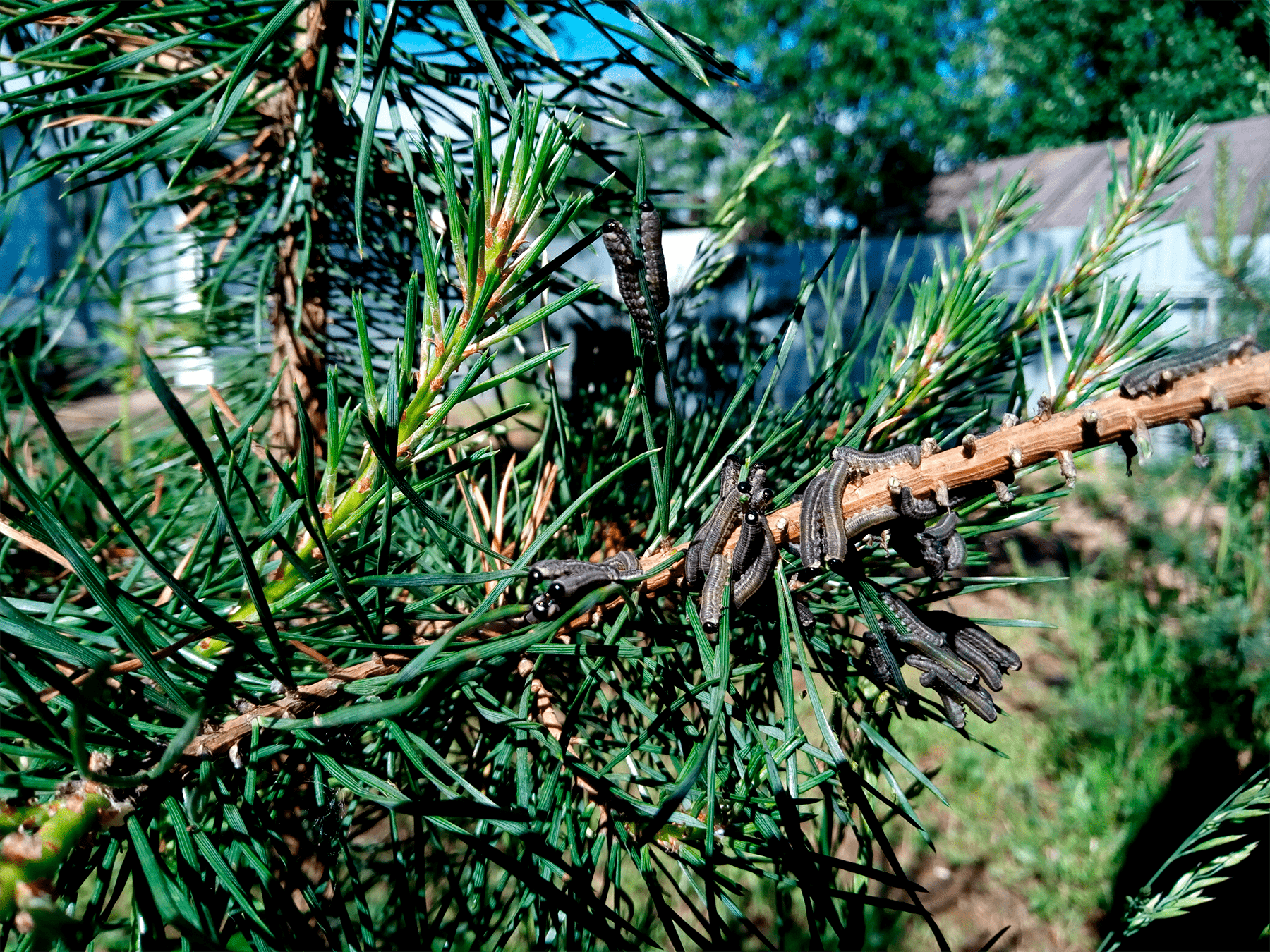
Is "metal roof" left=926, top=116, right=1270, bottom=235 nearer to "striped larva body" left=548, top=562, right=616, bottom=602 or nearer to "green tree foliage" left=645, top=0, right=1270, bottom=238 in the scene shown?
"green tree foliage" left=645, top=0, right=1270, bottom=238

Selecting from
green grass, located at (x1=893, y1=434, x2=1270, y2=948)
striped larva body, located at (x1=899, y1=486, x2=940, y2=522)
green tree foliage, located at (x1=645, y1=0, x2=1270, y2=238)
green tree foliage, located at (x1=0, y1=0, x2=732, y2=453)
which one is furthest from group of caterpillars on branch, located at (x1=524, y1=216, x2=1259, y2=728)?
green tree foliage, located at (x1=645, y1=0, x2=1270, y2=238)

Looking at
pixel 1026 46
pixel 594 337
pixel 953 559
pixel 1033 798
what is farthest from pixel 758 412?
pixel 1026 46

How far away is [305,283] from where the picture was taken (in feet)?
1.88

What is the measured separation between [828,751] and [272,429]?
0.47 m

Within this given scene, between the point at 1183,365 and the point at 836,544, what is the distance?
12 centimetres

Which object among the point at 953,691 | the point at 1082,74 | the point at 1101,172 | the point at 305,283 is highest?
the point at 1082,74

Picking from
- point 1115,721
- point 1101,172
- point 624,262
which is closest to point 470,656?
point 624,262

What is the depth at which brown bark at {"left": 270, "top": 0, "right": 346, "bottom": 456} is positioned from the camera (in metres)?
0.52

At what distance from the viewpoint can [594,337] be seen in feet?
1.92

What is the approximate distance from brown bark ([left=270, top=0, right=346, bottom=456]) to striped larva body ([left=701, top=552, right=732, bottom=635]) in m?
0.33

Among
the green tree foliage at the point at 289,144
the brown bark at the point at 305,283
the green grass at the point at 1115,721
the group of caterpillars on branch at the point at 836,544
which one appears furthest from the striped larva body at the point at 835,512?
the green grass at the point at 1115,721

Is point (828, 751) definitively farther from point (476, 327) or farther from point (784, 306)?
point (784, 306)

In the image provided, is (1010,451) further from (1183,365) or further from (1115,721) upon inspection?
(1115,721)

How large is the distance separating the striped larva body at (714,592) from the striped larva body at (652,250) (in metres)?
0.10
